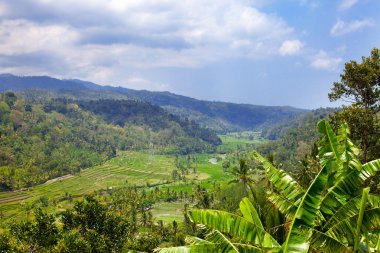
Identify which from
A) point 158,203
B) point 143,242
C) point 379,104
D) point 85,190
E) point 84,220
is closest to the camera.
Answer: point 379,104

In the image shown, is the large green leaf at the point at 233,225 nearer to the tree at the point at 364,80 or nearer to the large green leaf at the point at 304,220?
the large green leaf at the point at 304,220

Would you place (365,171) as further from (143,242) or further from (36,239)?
(143,242)

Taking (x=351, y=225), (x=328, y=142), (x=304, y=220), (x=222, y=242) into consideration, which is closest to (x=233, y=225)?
(x=222, y=242)

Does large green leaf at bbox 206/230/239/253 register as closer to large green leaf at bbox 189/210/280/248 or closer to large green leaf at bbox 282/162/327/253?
large green leaf at bbox 189/210/280/248

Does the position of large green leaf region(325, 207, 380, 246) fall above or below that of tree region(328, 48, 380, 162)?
below

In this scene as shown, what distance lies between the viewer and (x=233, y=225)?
9641 mm

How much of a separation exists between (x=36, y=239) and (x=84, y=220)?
6.45 meters

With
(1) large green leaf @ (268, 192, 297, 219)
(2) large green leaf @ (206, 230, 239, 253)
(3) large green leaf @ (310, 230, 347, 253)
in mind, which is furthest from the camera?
(1) large green leaf @ (268, 192, 297, 219)

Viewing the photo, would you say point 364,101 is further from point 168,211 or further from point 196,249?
point 168,211

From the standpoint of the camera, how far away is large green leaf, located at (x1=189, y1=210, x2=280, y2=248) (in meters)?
9.62

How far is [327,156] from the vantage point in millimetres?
11820

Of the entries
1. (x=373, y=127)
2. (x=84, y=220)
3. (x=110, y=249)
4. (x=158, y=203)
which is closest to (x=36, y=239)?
(x=84, y=220)

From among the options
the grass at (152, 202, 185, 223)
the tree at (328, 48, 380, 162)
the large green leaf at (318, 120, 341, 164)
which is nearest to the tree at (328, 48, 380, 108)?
the tree at (328, 48, 380, 162)

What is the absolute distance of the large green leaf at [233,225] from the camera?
9625mm
